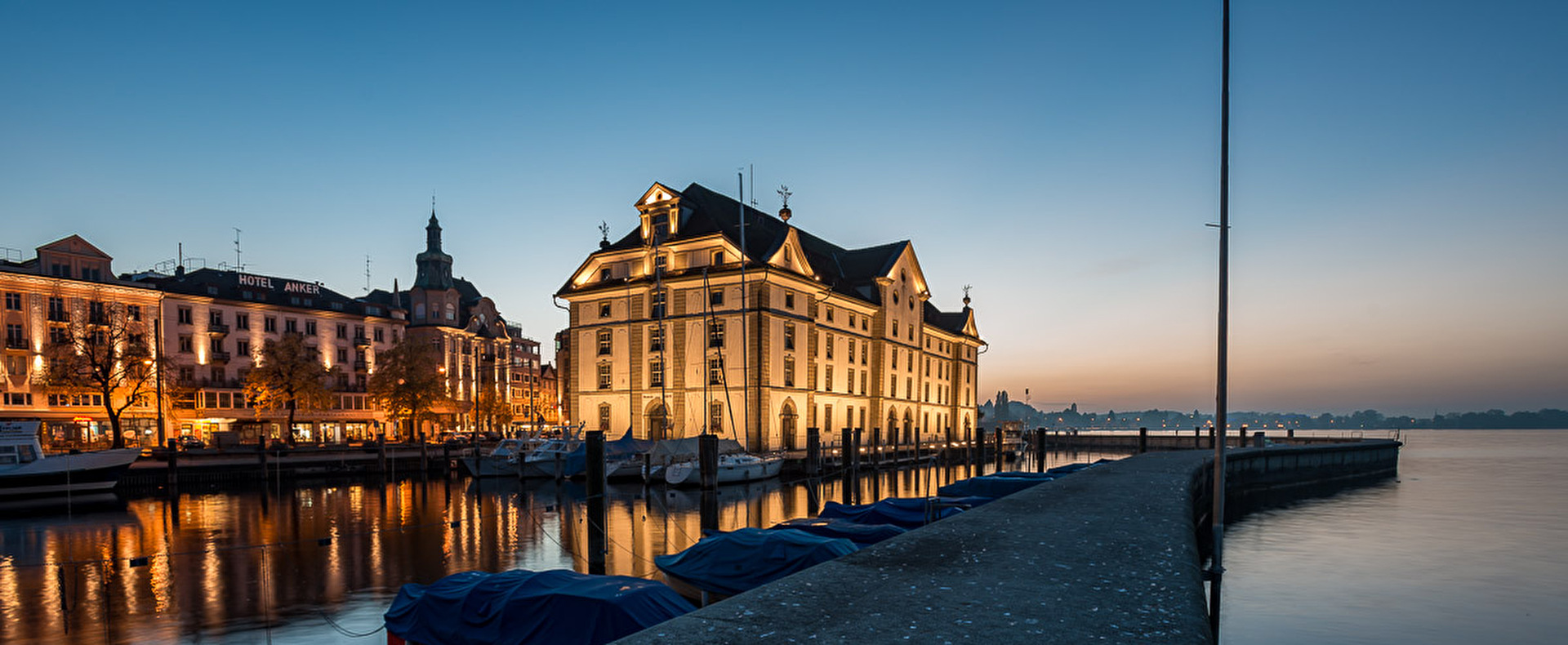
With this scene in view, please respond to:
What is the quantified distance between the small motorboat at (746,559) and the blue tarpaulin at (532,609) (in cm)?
381

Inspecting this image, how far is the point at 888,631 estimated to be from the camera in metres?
8.93

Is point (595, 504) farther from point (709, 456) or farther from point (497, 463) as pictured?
point (497, 463)

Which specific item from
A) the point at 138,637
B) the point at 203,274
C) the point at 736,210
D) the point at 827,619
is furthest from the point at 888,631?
the point at 203,274

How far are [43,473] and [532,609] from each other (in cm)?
5641

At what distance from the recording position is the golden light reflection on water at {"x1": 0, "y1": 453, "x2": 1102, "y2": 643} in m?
21.0

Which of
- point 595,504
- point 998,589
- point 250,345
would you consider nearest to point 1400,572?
point 998,589

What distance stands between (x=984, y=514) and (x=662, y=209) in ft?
175

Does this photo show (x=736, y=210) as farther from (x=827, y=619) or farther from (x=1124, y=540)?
(x=827, y=619)

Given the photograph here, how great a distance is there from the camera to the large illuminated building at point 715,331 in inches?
2527

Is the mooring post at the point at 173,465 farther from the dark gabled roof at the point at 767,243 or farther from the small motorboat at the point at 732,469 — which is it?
the small motorboat at the point at 732,469

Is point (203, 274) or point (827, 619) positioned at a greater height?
point (203, 274)

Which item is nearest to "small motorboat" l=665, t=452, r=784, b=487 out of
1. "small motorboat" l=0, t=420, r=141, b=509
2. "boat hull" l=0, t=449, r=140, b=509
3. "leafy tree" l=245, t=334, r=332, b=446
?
"small motorboat" l=0, t=420, r=141, b=509

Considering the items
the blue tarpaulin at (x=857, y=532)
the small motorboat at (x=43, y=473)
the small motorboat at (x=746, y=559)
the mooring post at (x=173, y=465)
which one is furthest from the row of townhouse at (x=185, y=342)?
the small motorboat at (x=746, y=559)

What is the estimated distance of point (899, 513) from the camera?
2558 cm
